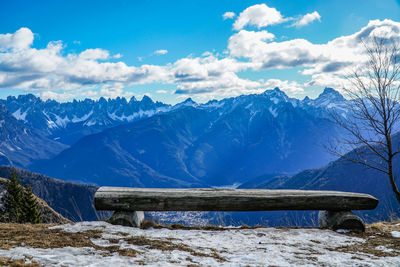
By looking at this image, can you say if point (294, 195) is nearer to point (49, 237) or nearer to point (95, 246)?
point (95, 246)

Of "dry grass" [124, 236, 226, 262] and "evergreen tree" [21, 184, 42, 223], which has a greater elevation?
"dry grass" [124, 236, 226, 262]

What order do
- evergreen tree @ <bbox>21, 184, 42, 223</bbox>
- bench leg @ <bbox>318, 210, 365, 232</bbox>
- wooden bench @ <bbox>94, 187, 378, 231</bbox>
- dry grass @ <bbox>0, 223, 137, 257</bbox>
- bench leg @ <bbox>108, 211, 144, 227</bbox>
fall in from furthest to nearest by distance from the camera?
evergreen tree @ <bbox>21, 184, 42, 223</bbox>, bench leg @ <bbox>318, 210, 365, 232</bbox>, wooden bench @ <bbox>94, 187, 378, 231</bbox>, bench leg @ <bbox>108, 211, 144, 227</bbox>, dry grass @ <bbox>0, 223, 137, 257</bbox>

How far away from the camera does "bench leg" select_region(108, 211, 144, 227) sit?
7145mm

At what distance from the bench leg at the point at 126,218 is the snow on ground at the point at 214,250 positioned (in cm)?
23

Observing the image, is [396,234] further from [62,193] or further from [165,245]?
[62,193]

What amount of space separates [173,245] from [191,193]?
2.08 metres

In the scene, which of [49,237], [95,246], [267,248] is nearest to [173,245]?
[95,246]

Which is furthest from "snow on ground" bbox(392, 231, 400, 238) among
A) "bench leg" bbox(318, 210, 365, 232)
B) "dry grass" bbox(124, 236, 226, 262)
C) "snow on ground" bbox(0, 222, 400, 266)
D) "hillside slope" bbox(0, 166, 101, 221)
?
"hillside slope" bbox(0, 166, 101, 221)

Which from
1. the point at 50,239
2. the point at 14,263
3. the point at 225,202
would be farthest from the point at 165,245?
the point at 14,263

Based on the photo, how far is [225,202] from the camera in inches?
298

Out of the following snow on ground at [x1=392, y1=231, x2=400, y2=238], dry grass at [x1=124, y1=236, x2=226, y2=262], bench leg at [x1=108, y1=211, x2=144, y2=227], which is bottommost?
snow on ground at [x1=392, y1=231, x2=400, y2=238]

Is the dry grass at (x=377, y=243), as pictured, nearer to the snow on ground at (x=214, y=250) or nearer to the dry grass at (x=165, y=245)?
the snow on ground at (x=214, y=250)

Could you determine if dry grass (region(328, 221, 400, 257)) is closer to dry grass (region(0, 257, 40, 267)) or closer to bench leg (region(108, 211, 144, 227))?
bench leg (region(108, 211, 144, 227))

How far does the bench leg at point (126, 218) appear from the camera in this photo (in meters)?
7.14
